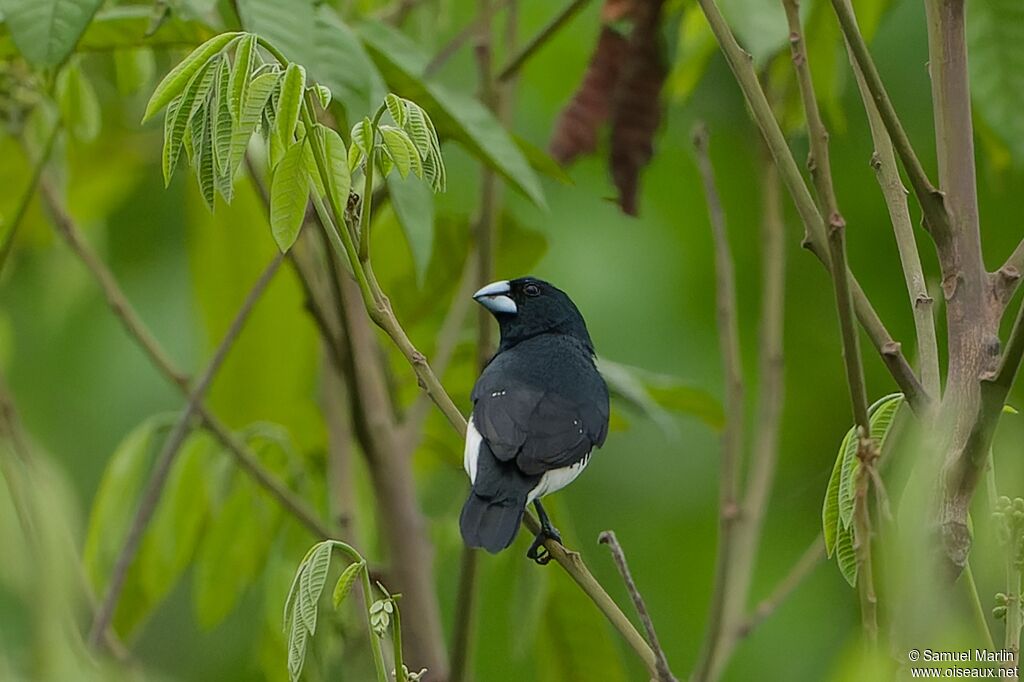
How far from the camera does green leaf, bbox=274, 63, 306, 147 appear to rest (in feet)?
3.71

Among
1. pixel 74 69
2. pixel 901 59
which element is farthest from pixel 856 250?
pixel 74 69

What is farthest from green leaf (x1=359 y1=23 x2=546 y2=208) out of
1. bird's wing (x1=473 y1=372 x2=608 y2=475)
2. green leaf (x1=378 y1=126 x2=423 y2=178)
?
green leaf (x1=378 y1=126 x2=423 y2=178)

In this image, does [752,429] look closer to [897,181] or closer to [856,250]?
[856,250]

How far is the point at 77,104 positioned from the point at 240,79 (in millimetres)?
863

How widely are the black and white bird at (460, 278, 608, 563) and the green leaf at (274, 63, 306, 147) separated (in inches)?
23.6

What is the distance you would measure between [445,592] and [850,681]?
10.6 feet

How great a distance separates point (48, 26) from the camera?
135cm

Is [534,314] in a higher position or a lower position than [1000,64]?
lower

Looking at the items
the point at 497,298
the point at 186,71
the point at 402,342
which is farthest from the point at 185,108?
the point at 497,298

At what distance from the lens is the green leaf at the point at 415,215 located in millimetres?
1591

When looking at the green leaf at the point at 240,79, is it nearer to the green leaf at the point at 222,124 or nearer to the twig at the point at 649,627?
the green leaf at the point at 222,124

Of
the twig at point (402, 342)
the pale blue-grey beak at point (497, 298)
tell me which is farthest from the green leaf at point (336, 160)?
the pale blue-grey beak at point (497, 298)

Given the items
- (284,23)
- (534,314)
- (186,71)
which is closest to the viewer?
(186,71)

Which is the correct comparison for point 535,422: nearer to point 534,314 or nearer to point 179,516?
point 534,314
